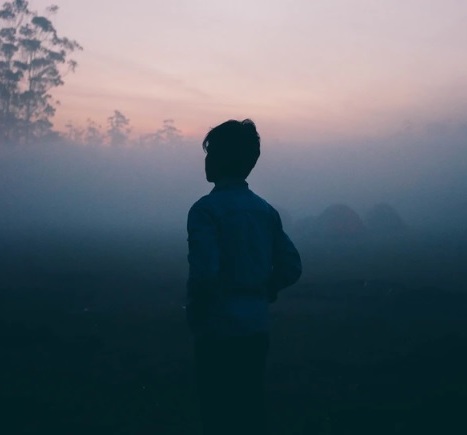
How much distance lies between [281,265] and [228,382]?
0.63m

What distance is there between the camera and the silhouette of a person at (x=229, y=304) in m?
2.43

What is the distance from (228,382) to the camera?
8.18 feet

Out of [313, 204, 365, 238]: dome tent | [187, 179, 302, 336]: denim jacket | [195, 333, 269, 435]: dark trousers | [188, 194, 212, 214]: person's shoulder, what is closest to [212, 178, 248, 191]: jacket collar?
[187, 179, 302, 336]: denim jacket

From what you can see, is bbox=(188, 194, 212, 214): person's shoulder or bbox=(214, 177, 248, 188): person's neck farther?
bbox=(214, 177, 248, 188): person's neck

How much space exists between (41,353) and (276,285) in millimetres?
6819

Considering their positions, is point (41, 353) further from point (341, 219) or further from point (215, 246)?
point (341, 219)

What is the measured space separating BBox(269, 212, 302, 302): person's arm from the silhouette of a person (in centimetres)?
9

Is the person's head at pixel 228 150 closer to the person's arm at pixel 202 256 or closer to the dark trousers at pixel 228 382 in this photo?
the person's arm at pixel 202 256

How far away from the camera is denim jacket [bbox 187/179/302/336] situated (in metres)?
2.40

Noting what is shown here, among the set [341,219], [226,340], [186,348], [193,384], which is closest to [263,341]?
[226,340]

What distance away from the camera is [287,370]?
7.71 metres

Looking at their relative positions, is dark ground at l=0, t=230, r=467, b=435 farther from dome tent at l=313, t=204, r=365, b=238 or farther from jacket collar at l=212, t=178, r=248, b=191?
dome tent at l=313, t=204, r=365, b=238

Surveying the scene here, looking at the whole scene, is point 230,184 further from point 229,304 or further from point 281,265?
point 229,304

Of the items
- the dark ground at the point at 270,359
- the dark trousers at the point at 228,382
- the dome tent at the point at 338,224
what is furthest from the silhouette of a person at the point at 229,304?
the dome tent at the point at 338,224
